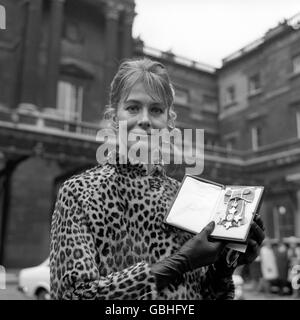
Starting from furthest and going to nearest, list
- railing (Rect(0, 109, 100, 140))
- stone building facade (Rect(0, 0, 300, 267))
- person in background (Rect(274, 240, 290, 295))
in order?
railing (Rect(0, 109, 100, 140)), stone building facade (Rect(0, 0, 300, 267)), person in background (Rect(274, 240, 290, 295))

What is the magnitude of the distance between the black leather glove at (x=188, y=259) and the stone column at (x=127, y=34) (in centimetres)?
2091

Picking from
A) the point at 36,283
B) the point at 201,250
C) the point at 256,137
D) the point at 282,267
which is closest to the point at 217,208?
the point at 201,250

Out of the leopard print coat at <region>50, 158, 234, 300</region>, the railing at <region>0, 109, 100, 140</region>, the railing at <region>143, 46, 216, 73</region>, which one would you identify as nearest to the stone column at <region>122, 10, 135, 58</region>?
the railing at <region>143, 46, 216, 73</region>

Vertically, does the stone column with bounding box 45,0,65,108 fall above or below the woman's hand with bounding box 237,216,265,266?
above

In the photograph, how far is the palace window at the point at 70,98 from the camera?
20.7 meters

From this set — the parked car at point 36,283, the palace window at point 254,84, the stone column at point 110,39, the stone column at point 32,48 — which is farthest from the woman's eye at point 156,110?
the palace window at point 254,84

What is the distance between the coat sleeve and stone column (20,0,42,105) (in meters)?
18.0

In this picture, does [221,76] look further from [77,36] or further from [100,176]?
[100,176]

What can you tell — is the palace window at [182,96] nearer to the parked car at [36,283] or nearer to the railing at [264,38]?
the railing at [264,38]

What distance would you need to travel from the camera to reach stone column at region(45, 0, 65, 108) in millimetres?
19453

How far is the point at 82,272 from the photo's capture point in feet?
4.24

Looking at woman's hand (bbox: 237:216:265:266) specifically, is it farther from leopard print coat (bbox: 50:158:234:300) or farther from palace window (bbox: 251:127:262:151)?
palace window (bbox: 251:127:262:151)

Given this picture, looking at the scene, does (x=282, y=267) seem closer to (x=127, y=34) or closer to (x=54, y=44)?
(x=54, y=44)
